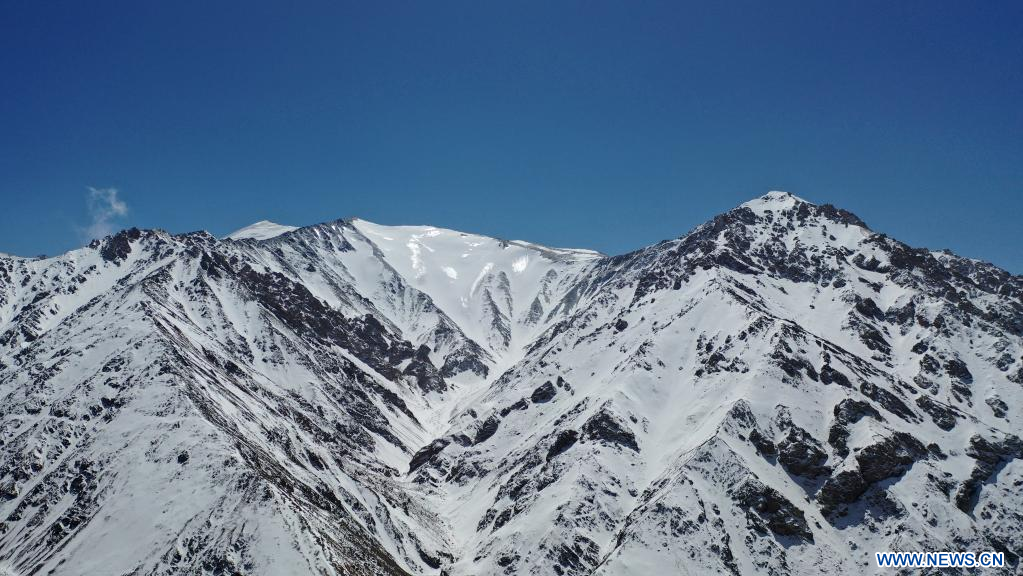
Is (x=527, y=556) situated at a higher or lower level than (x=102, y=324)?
lower

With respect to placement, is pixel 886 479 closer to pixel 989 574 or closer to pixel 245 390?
pixel 989 574

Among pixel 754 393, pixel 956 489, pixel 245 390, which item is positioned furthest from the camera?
pixel 245 390

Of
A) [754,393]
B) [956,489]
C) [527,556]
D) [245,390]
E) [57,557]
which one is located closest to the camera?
[57,557]

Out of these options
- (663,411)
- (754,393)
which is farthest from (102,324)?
(754,393)

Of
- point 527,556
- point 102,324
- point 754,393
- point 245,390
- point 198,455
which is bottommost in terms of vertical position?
point 527,556

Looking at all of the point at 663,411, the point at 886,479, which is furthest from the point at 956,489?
the point at 663,411

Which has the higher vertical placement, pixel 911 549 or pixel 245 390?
pixel 245 390

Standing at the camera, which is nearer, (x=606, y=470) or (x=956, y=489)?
(x=956, y=489)

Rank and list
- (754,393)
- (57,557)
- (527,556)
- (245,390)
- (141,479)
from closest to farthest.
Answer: (57,557) → (141,479) → (527,556) → (754,393) → (245,390)

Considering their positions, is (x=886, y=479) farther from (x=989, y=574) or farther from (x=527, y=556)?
(x=527, y=556)
